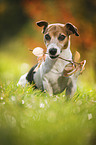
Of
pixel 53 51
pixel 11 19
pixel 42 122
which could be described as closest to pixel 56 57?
pixel 53 51

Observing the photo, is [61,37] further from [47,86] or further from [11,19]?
[11,19]

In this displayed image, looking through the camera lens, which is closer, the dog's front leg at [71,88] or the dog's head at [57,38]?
the dog's head at [57,38]

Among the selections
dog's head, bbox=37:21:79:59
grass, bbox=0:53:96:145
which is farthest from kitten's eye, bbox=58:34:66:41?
grass, bbox=0:53:96:145

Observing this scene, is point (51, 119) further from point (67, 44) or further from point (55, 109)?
point (67, 44)

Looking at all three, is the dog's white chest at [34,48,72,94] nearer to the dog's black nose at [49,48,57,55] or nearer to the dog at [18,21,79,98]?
the dog at [18,21,79,98]

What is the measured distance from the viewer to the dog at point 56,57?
119 inches

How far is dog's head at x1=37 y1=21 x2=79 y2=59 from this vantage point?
2927 mm

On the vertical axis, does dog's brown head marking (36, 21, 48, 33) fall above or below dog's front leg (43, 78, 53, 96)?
above

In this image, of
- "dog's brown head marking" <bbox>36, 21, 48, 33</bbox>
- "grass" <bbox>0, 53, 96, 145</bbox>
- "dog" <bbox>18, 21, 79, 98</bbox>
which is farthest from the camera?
"dog's brown head marking" <bbox>36, 21, 48, 33</bbox>

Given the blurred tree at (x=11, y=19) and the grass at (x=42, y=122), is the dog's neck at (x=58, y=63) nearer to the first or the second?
the grass at (x=42, y=122)

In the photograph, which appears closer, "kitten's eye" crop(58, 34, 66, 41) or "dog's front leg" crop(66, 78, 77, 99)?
"kitten's eye" crop(58, 34, 66, 41)

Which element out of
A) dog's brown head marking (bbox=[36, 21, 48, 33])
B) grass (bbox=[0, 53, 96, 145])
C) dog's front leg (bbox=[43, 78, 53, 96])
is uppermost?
dog's brown head marking (bbox=[36, 21, 48, 33])

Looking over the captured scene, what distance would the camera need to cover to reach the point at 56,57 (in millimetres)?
3027

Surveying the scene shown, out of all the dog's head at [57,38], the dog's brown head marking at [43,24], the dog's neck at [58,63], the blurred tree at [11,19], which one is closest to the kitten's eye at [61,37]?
the dog's head at [57,38]
